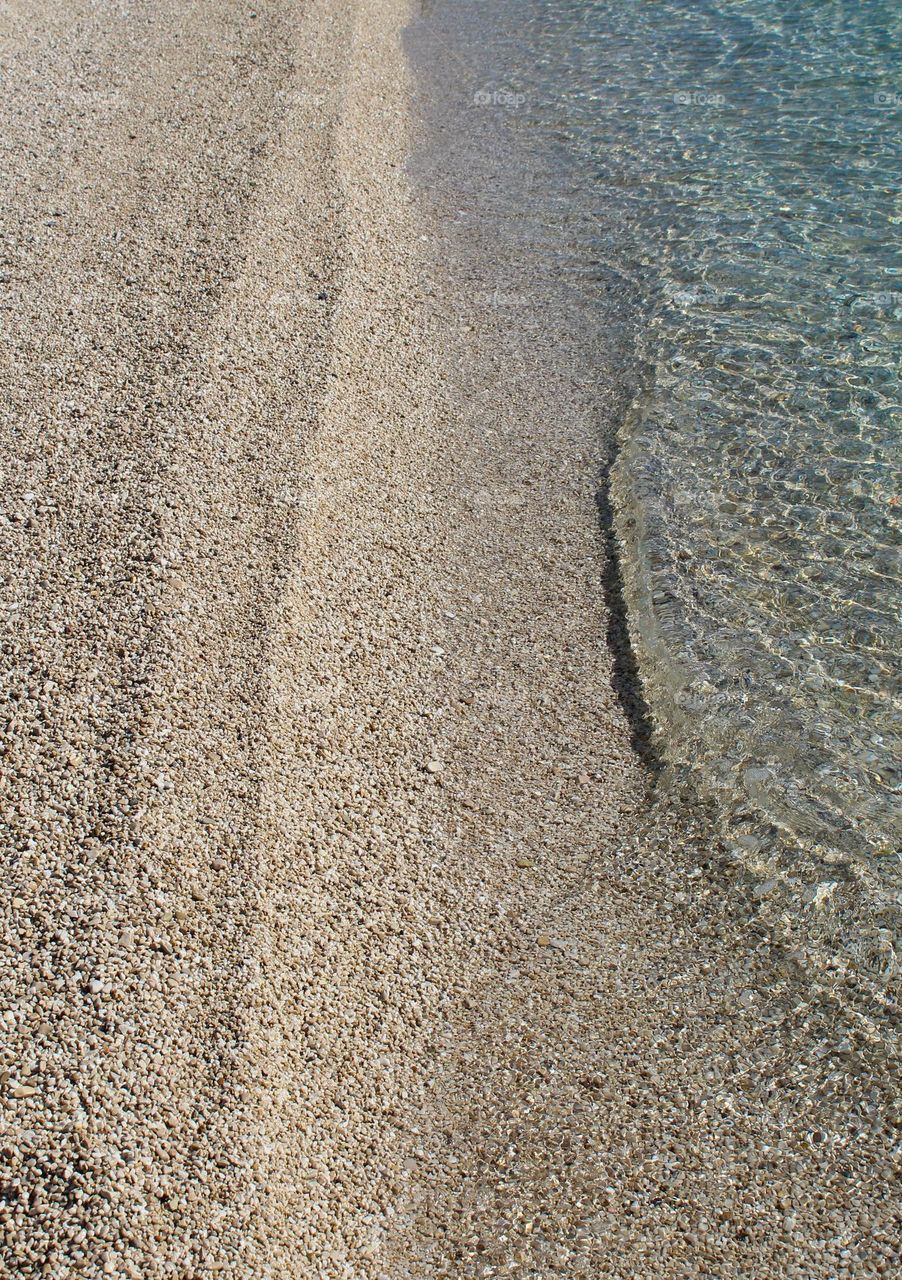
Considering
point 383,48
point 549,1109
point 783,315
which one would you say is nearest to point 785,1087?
point 549,1109

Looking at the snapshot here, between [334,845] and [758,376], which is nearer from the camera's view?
[334,845]

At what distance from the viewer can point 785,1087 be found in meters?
2.71

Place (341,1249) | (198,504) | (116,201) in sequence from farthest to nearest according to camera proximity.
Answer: (116,201), (198,504), (341,1249)

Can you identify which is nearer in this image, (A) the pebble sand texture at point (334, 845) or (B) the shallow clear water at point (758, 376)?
(A) the pebble sand texture at point (334, 845)

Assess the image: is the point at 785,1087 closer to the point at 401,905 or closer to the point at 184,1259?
the point at 401,905

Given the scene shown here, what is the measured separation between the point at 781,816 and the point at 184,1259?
2.12m

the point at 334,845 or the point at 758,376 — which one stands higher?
the point at 758,376

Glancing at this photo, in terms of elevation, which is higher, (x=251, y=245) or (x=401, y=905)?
(x=251, y=245)

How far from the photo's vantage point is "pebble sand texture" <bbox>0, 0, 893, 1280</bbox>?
242cm

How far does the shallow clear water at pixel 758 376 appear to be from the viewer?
11.8ft

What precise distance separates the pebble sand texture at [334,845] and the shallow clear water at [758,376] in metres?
0.36

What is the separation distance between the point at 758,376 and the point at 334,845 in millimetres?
3276

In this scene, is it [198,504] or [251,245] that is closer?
[198,504]

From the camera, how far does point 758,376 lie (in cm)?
516
